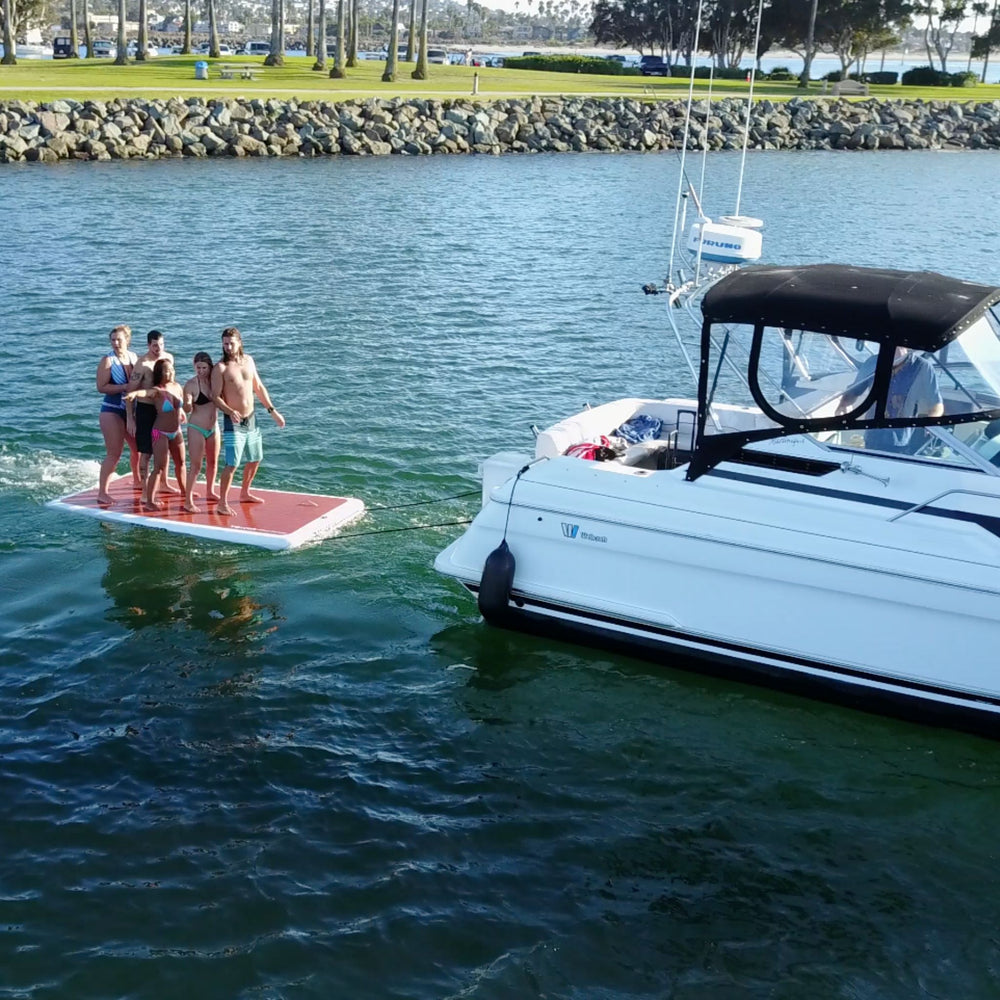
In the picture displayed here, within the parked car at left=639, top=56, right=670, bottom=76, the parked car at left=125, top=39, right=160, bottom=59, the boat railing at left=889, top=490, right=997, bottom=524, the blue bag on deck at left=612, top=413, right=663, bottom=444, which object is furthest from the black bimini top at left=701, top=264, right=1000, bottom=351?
the parked car at left=639, top=56, right=670, bottom=76

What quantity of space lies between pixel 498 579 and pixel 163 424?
402 cm

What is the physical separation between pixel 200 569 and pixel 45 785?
326 cm

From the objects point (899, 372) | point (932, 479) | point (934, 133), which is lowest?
point (932, 479)

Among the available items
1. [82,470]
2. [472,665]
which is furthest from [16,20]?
[472,665]

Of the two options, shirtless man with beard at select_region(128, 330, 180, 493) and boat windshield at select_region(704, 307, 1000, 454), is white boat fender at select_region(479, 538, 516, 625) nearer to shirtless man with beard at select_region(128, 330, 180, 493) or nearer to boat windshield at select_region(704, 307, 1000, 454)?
boat windshield at select_region(704, 307, 1000, 454)

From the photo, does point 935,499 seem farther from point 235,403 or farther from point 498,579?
point 235,403

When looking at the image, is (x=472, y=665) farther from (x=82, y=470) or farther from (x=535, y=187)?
(x=535, y=187)

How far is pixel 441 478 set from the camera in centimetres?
1351

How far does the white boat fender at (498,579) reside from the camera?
931 centimetres

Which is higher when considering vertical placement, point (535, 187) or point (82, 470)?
point (535, 187)

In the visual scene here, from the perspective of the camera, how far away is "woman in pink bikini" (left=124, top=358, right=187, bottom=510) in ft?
37.1

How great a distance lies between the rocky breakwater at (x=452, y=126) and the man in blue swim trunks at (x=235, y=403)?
31.5m

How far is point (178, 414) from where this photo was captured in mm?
11523

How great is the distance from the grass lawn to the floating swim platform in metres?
35.7
